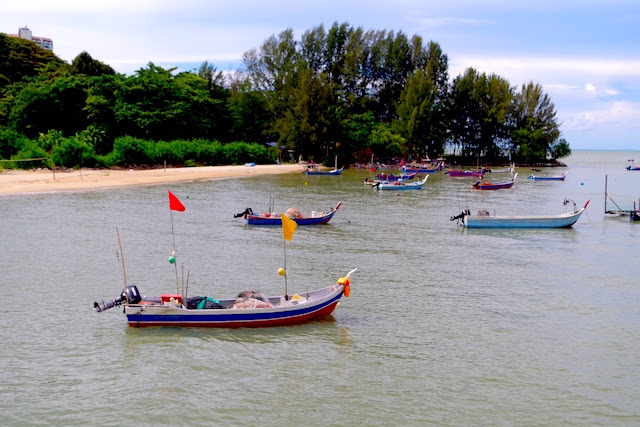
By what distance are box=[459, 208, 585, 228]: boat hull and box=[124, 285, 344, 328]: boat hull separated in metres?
23.8

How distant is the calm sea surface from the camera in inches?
567

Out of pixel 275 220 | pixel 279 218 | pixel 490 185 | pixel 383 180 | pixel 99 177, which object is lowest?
pixel 275 220

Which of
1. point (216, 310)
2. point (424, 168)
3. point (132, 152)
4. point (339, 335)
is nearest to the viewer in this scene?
point (216, 310)

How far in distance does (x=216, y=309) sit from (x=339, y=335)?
397 centimetres

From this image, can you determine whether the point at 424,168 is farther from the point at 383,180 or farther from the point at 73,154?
the point at 73,154

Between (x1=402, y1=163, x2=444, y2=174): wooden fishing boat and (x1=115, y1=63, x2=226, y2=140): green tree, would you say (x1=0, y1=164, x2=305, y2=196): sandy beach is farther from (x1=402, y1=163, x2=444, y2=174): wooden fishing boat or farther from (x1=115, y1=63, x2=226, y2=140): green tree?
(x1=402, y1=163, x2=444, y2=174): wooden fishing boat

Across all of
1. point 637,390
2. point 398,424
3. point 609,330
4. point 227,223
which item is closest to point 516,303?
point 609,330

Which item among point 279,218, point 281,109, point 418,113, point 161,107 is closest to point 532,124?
point 418,113

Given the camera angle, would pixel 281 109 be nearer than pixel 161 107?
No

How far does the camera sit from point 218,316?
60.6 ft

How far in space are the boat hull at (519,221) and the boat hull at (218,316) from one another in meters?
23.8

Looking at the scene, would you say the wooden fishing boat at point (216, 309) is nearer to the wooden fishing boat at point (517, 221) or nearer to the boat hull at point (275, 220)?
the boat hull at point (275, 220)

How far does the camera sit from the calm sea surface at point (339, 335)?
14.4m

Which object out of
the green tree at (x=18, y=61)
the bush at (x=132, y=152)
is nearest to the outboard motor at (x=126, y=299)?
the bush at (x=132, y=152)
